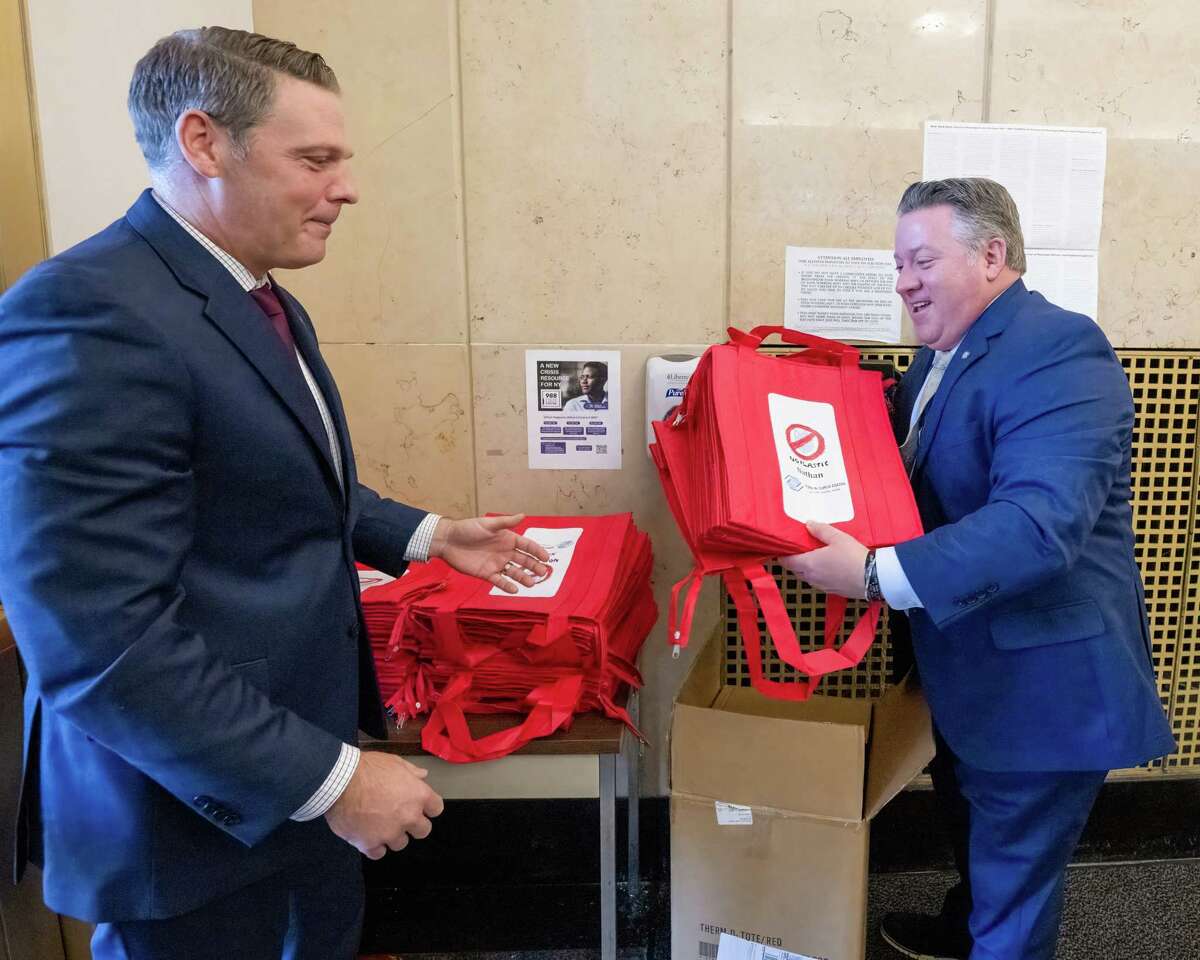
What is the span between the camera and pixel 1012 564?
1.22 metres

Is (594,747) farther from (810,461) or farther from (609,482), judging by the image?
(609,482)

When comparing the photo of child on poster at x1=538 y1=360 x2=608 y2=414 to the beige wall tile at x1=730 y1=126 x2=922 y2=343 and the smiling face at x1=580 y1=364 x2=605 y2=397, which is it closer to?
the smiling face at x1=580 y1=364 x2=605 y2=397

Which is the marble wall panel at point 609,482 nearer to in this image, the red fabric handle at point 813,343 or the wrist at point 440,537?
the red fabric handle at point 813,343

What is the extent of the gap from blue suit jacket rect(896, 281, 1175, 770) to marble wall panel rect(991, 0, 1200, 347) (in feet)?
2.50

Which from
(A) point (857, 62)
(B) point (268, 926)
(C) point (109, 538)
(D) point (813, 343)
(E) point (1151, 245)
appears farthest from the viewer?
(E) point (1151, 245)

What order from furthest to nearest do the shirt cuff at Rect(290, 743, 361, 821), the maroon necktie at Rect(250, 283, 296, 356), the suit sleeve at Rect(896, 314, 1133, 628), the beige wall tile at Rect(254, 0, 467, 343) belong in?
the beige wall tile at Rect(254, 0, 467, 343) < the suit sleeve at Rect(896, 314, 1133, 628) < the maroon necktie at Rect(250, 283, 296, 356) < the shirt cuff at Rect(290, 743, 361, 821)

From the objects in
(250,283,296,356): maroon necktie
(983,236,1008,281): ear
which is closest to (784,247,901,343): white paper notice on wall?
(983,236,1008,281): ear

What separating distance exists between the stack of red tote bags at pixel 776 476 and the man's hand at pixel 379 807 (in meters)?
0.48

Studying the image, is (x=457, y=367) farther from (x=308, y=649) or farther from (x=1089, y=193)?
(x=1089, y=193)

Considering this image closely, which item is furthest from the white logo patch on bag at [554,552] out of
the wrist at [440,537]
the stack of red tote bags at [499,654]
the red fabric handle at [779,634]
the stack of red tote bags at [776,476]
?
the red fabric handle at [779,634]

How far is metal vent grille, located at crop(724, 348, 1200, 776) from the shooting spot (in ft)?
6.65

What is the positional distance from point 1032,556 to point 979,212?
0.63 m

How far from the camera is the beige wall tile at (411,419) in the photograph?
1971 millimetres

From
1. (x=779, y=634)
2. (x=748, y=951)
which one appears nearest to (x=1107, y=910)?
(x=748, y=951)
